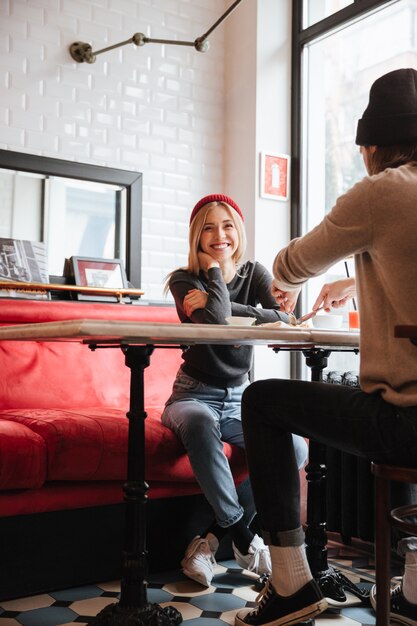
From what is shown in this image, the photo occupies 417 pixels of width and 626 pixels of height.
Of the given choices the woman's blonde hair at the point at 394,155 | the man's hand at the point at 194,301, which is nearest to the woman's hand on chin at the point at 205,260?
the man's hand at the point at 194,301

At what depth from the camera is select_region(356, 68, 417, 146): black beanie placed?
1612 millimetres

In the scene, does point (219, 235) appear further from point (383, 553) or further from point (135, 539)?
point (383, 553)

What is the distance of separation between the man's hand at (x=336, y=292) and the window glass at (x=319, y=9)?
2278 mm

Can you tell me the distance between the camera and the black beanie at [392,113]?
1.61 m

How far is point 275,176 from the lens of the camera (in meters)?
3.95

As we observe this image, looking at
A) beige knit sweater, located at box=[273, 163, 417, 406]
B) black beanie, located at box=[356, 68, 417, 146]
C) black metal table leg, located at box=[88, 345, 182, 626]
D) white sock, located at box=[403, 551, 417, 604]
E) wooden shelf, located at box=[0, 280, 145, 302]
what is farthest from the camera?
wooden shelf, located at box=[0, 280, 145, 302]

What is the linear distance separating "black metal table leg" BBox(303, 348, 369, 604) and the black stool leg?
68cm

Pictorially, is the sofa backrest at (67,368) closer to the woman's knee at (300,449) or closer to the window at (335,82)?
the woman's knee at (300,449)

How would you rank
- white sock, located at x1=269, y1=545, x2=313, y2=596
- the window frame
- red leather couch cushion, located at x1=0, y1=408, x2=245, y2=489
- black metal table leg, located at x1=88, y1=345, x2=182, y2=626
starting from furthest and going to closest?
the window frame < red leather couch cushion, located at x1=0, y1=408, x2=245, y2=489 < black metal table leg, located at x1=88, y1=345, x2=182, y2=626 < white sock, located at x1=269, y1=545, x2=313, y2=596

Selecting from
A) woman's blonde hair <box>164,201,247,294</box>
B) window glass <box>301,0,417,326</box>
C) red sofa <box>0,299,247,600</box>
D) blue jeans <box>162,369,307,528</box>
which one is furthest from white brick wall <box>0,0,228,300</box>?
blue jeans <box>162,369,307,528</box>

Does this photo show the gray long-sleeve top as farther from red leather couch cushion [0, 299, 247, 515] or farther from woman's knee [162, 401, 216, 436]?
red leather couch cushion [0, 299, 247, 515]

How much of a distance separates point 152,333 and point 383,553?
2.28 feet

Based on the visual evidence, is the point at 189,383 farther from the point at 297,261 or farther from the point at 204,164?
the point at 204,164

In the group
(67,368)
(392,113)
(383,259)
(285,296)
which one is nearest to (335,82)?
(67,368)
